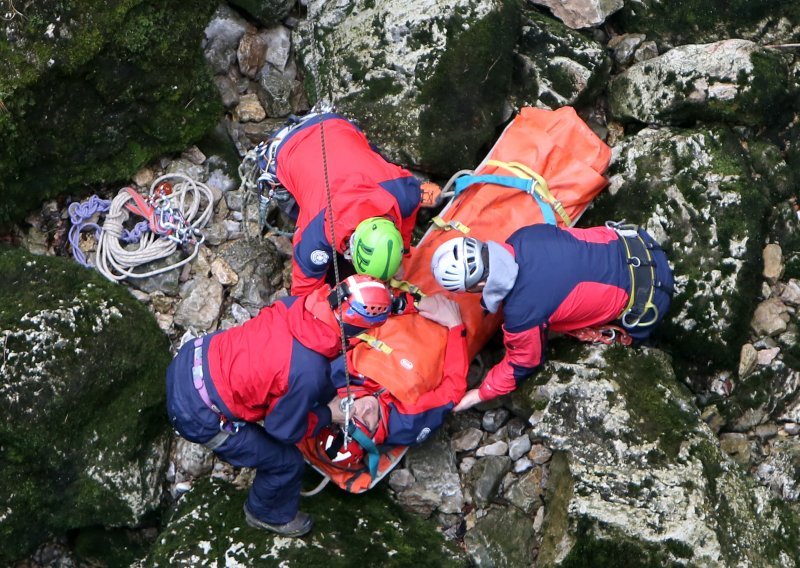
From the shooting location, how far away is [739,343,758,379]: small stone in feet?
23.9

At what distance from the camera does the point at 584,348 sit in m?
6.91

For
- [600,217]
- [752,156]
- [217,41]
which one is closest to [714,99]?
[752,156]

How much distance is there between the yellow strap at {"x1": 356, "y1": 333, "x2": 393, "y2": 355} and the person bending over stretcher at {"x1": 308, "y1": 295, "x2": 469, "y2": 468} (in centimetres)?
17

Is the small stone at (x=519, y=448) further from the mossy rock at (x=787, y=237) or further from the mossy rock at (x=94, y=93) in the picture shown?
the mossy rock at (x=94, y=93)

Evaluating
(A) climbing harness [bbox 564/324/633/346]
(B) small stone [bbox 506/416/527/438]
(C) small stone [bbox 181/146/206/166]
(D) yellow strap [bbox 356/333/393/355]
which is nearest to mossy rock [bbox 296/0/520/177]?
(C) small stone [bbox 181/146/206/166]

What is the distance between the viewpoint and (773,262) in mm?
7504

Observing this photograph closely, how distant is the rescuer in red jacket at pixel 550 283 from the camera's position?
6.29 m

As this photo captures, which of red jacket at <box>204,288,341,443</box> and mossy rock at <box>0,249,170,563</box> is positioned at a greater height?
red jacket at <box>204,288,341,443</box>

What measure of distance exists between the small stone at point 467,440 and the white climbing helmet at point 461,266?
1663 mm

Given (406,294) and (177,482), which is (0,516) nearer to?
(177,482)

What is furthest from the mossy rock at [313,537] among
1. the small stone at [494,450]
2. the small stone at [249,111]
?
the small stone at [249,111]

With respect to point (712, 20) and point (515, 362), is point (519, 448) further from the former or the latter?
point (712, 20)

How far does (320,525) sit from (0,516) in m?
2.52

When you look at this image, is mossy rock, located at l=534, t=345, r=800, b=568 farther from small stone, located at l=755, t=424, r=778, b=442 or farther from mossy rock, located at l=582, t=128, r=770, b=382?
small stone, located at l=755, t=424, r=778, b=442
